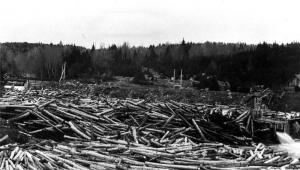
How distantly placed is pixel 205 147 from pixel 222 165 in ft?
6.17

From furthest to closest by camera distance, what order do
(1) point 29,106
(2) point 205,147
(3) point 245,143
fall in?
(1) point 29,106, (3) point 245,143, (2) point 205,147

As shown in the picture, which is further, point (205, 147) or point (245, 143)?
point (245, 143)

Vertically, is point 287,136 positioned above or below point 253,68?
below

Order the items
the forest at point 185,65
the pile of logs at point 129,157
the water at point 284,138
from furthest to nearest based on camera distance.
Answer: the forest at point 185,65, the water at point 284,138, the pile of logs at point 129,157

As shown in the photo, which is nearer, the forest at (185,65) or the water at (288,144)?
the water at (288,144)

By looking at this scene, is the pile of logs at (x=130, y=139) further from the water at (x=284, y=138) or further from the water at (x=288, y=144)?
the water at (x=284, y=138)

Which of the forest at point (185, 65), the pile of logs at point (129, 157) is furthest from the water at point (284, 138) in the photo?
the forest at point (185, 65)

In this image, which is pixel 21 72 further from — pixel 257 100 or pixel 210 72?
pixel 257 100

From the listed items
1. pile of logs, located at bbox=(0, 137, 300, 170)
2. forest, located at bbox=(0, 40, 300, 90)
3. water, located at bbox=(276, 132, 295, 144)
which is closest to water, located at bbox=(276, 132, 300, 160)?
water, located at bbox=(276, 132, 295, 144)

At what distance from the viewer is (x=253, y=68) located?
2219 inches

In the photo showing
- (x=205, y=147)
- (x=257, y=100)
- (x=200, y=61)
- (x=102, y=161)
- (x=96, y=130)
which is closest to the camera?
(x=102, y=161)

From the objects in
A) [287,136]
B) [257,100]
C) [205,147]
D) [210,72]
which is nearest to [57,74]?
[210,72]

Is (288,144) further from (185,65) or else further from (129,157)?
(185,65)

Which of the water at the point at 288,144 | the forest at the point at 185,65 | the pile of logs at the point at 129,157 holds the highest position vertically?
the forest at the point at 185,65
